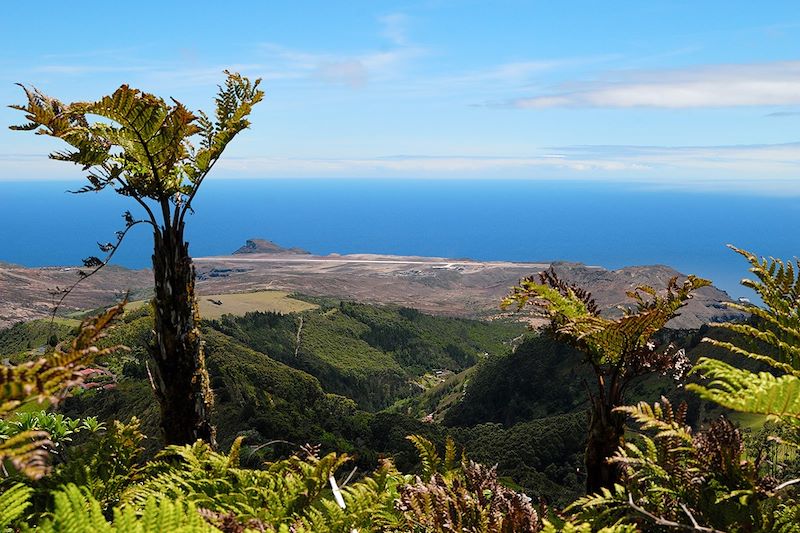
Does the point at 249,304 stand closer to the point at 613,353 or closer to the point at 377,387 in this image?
the point at 377,387

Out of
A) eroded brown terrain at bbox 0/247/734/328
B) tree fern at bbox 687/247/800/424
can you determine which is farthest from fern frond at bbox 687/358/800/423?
eroded brown terrain at bbox 0/247/734/328

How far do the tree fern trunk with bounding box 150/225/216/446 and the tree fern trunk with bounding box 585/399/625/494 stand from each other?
13.7 ft

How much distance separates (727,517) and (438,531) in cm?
153

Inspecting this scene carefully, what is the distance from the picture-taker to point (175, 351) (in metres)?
6.48

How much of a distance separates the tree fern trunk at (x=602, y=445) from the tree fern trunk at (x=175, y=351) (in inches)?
164

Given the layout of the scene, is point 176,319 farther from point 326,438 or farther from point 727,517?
point 326,438

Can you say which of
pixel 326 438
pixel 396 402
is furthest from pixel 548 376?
pixel 326 438

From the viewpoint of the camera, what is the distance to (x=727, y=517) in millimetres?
3047

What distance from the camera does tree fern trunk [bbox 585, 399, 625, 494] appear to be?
4.88m

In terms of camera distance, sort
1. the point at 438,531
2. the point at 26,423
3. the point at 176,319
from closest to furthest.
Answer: the point at 438,531 → the point at 26,423 → the point at 176,319

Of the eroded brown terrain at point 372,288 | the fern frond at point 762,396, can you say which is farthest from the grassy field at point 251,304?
the fern frond at point 762,396

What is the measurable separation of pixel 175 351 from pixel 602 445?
455 cm

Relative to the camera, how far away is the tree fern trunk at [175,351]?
6.43 meters

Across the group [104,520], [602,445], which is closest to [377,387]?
[602,445]
